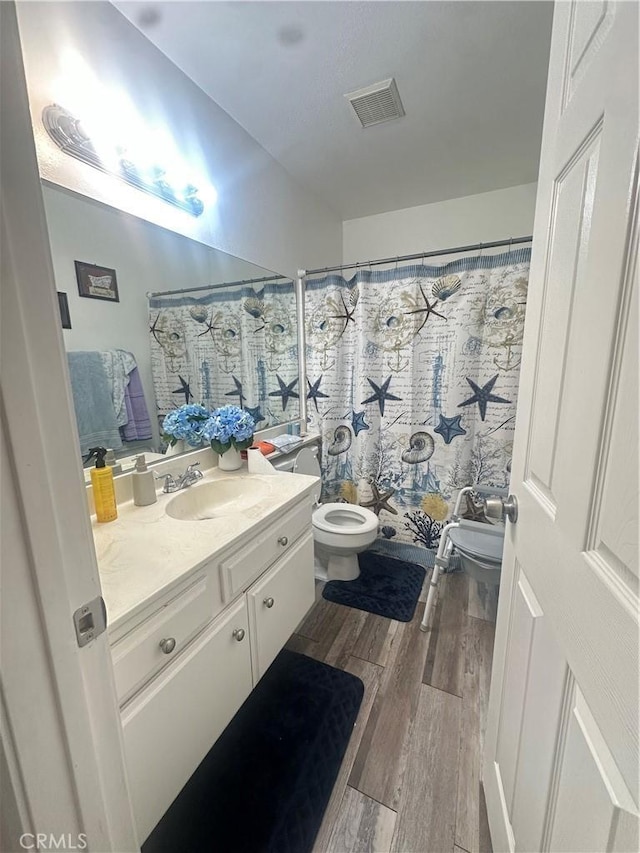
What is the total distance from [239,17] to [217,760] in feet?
8.27

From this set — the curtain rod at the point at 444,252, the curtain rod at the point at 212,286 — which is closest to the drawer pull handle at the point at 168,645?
Answer: the curtain rod at the point at 212,286

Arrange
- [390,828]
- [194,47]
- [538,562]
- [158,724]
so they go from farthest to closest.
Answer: [194,47] → [390,828] → [158,724] → [538,562]

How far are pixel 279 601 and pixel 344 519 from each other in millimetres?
953

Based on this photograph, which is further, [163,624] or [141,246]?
[141,246]

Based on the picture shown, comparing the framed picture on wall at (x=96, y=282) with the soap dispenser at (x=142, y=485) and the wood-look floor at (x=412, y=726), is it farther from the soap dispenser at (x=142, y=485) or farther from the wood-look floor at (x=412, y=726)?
the wood-look floor at (x=412, y=726)

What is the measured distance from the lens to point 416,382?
80.0 inches

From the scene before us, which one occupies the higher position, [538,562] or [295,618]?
[538,562]

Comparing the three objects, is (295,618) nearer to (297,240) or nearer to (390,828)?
(390,828)

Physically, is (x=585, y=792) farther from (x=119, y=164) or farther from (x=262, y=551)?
(x=119, y=164)

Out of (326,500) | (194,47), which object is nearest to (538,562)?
(326,500)

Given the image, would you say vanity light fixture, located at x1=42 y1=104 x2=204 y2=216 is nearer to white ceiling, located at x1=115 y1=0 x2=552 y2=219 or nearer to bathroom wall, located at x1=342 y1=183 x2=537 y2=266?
white ceiling, located at x1=115 y1=0 x2=552 y2=219

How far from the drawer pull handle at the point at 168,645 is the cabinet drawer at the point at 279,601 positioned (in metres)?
0.29

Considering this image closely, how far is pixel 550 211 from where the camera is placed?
25.5 inches

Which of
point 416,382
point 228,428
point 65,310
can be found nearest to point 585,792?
point 228,428
